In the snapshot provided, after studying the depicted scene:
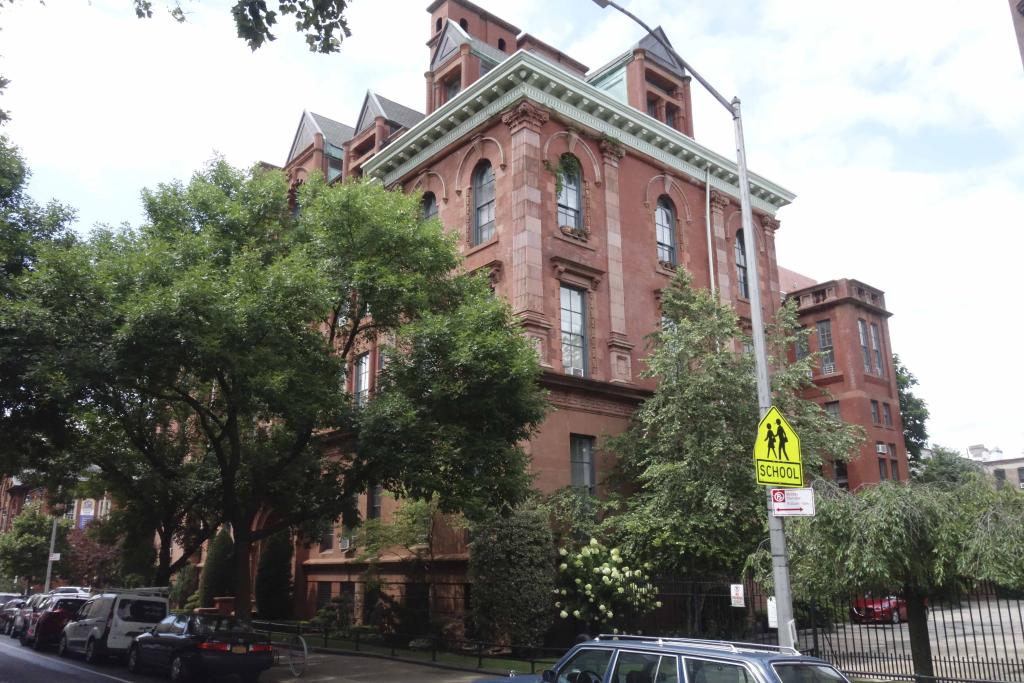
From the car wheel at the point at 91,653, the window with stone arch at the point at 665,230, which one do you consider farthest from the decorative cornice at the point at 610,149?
the car wheel at the point at 91,653

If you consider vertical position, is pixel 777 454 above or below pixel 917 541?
above

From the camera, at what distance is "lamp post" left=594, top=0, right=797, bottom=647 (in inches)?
419

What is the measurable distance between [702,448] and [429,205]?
14188 mm

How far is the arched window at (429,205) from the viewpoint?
30422 millimetres

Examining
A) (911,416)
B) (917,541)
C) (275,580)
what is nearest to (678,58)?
(917,541)

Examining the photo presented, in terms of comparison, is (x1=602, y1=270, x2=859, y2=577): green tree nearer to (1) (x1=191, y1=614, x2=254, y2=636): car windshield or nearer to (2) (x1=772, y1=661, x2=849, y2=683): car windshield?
(1) (x1=191, y1=614, x2=254, y2=636): car windshield

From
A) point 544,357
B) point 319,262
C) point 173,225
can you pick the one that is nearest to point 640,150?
point 544,357

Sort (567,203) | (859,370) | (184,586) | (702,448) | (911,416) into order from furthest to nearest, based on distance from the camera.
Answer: (911,416)
(859,370)
(184,586)
(567,203)
(702,448)

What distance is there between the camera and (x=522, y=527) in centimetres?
2086

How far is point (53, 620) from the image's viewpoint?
25188 millimetres

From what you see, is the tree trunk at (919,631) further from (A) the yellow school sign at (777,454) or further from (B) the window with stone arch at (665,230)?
(B) the window with stone arch at (665,230)

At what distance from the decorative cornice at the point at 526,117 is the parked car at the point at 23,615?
23234 millimetres

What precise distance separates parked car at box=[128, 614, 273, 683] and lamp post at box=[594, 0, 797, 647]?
10519 millimetres

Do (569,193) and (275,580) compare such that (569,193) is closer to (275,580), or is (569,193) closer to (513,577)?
(513,577)
